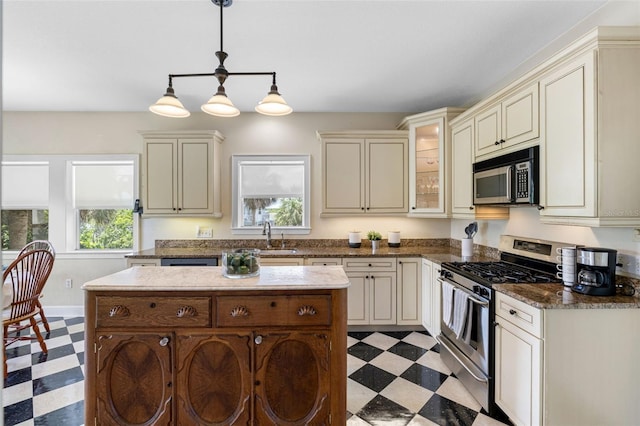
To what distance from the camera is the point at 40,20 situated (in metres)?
2.24

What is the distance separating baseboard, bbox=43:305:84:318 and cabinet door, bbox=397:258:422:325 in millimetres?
3919

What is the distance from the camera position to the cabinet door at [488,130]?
2.62 m

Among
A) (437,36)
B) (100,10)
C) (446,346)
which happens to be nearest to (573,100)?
(437,36)

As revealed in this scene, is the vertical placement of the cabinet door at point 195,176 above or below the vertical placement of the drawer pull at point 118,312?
above

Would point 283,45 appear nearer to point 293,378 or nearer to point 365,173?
point 365,173

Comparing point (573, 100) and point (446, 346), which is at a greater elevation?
point (573, 100)

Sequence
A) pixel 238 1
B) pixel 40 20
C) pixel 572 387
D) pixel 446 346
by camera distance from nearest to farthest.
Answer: pixel 572 387, pixel 238 1, pixel 40 20, pixel 446 346

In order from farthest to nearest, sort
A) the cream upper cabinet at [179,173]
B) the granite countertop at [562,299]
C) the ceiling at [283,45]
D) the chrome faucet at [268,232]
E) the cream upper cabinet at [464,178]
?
the chrome faucet at [268,232], the cream upper cabinet at [179,173], the cream upper cabinet at [464,178], the ceiling at [283,45], the granite countertop at [562,299]

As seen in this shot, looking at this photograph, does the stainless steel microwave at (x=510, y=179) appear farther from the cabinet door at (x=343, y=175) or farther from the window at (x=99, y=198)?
the window at (x=99, y=198)

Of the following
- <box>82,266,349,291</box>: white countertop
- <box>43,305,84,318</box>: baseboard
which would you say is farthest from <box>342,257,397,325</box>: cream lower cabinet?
<box>43,305,84,318</box>: baseboard

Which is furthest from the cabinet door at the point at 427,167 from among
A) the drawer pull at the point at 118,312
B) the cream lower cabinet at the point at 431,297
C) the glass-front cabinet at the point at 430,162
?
the drawer pull at the point at 118,312

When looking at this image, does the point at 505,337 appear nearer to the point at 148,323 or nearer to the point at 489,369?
the point at 489,369

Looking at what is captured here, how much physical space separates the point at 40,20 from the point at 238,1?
1.44 meters

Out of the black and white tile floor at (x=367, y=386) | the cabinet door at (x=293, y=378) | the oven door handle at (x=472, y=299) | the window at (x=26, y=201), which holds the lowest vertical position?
the black and white tile floor at (x=367, y=386)
